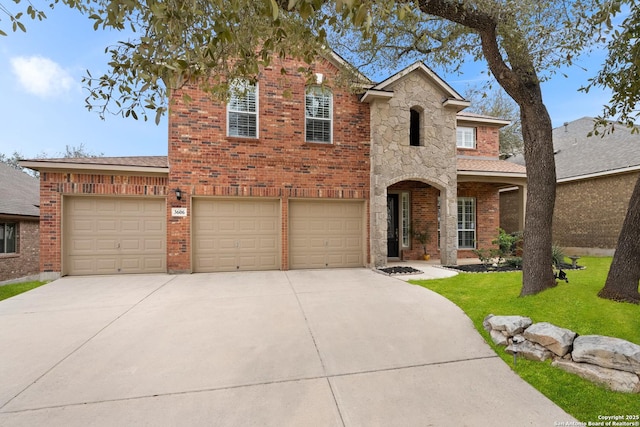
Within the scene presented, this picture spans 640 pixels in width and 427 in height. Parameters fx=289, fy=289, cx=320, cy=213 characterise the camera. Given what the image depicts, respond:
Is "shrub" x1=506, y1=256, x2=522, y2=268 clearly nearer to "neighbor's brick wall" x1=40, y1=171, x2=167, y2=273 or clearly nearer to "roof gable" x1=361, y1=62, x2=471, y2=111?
"roof gable" x1=361, y1=62, x2=471, y2=111

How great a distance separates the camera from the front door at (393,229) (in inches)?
466

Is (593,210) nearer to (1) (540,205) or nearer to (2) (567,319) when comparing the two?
(1) (540,205)

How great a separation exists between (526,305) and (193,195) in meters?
8.48

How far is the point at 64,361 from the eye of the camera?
3471mm

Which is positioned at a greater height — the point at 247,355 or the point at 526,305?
the point at 526,305

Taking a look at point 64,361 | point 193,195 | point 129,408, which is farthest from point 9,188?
point 129,408

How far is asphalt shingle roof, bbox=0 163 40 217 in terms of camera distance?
46.8ft

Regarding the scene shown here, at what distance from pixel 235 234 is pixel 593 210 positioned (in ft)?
51.8

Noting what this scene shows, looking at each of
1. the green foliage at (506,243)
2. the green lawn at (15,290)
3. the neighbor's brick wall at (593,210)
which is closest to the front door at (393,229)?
the green foliage at (506,243)

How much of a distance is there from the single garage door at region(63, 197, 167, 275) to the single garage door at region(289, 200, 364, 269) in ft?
13.3

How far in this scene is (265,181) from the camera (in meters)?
9.20

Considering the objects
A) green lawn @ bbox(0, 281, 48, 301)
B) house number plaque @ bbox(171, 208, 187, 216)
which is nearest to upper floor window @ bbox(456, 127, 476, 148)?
house number plaque @ bbox(171, 208, 187, 216)

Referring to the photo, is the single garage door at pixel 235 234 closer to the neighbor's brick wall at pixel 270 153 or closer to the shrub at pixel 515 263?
the neighbor's brick wall at pixel 270 153

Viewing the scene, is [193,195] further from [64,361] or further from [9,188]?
[9,188]
